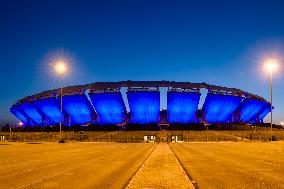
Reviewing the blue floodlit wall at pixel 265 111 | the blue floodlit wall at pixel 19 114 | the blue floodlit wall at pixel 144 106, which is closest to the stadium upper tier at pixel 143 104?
the blue floodlit wall at pixel 144 106

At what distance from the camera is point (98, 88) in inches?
3807

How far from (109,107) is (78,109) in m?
10.1

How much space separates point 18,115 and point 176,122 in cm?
6075

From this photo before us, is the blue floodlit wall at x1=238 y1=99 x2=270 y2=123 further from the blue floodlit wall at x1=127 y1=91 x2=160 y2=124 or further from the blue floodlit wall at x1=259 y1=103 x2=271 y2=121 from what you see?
the blue floodlit wall at x1=127 y1=91 x2=160 y2=124

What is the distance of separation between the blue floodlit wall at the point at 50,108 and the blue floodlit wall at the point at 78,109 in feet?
8.42

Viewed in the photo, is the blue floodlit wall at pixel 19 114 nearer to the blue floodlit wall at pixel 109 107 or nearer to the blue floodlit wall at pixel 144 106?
the blue floodlit wall at pixel 109 107

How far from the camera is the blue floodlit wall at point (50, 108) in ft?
333

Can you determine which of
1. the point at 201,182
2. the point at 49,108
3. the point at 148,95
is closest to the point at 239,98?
the point at 148,95

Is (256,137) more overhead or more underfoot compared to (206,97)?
more underfoot

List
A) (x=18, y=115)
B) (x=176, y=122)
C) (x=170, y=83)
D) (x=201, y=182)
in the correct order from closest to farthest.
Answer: (x=201, y=182) < (x=170, y=83) < (x=176, y=122) < (x=18, y=115)

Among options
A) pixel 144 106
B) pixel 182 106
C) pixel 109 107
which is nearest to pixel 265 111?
pixel 182 106

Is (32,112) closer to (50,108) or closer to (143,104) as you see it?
(50,108)

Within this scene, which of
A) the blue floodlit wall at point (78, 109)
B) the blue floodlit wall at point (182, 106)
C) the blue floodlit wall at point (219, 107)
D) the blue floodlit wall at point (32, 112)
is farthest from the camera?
the blue floodlit wall at point (32, 112)

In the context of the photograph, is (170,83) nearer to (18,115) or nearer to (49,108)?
(49,108)
